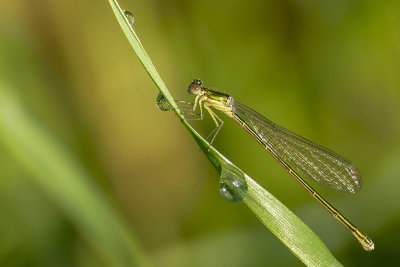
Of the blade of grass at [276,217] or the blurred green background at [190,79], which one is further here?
the blurred green background at [190,79]

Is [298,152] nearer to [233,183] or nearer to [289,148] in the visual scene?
[289,148]

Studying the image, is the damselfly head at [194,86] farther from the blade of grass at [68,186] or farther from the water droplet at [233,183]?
the water droplet at [233,183]

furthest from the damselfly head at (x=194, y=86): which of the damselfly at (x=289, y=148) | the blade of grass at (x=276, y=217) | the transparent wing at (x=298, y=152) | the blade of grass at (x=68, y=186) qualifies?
the blade of grass at (x=276, y=217)

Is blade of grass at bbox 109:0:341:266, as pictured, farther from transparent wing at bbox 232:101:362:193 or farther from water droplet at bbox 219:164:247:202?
transparent wing at bbox 232:101:362:193

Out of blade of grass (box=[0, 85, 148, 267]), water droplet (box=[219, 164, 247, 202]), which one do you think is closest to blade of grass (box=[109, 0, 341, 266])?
water droplet (box=[219, 164, 247, 202])

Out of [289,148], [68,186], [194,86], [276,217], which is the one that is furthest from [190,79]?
[276,217]

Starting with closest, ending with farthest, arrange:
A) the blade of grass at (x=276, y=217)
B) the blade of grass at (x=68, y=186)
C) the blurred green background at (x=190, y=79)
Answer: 1. the blade of grass at (x=276, y=217)
2. the blade of grass at (x=68, y=186)
3. the blurred green background at (x=190, y=79)

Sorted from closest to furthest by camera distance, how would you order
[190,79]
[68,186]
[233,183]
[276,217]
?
[276,217], [233,183], [68,186], [190,79]

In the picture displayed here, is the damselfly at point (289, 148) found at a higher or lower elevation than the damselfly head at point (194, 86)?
lower
